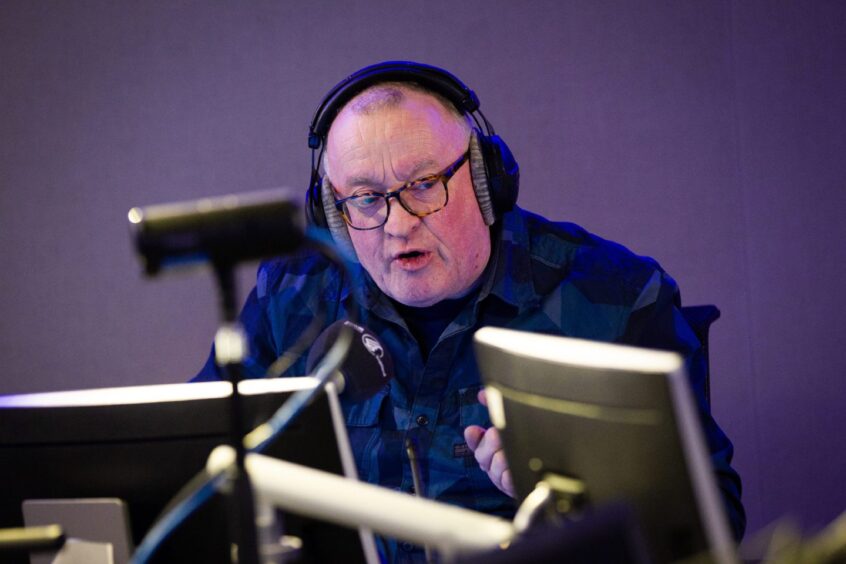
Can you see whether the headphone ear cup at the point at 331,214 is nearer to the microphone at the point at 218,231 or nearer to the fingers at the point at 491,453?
the fingers at the point at 491,453

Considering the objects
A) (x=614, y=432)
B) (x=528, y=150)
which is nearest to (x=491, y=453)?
(x=614, y=432)

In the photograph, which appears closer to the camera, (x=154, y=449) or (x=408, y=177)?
(x=154, y=449)

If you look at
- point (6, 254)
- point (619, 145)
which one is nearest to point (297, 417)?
point (619, 145)

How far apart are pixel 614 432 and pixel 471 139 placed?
1.03 metres

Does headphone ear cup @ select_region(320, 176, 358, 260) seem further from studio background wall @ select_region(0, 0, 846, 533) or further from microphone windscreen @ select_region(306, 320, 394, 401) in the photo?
studio background wall @ select_region(0, 0, 846, 533)

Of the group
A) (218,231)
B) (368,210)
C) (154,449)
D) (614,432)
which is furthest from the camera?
(368,210)

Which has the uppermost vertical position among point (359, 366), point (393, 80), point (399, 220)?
point (393, 80)

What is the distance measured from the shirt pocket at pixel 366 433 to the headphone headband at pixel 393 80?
1.56ft

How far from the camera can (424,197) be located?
70.2 inches

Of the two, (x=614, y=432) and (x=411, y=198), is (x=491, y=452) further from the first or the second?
(x=411, y=198)

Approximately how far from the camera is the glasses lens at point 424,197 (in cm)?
178

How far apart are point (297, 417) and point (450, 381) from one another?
30.6 inches

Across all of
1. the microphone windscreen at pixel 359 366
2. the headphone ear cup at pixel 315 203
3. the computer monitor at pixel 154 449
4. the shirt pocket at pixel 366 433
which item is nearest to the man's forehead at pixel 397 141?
the headphone ear cup at pixel 315 203

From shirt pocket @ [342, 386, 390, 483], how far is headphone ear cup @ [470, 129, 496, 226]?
38cm
